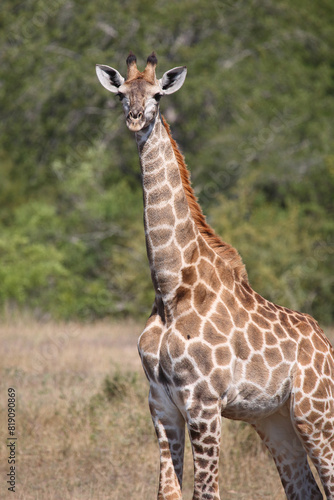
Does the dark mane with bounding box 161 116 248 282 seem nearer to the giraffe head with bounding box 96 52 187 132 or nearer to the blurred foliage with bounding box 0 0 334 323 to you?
the giraffe head with bounding box 96 52 187 132

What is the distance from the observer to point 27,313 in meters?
15.9

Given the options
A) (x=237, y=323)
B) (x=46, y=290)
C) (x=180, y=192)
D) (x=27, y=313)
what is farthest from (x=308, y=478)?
(x=46, y=290)

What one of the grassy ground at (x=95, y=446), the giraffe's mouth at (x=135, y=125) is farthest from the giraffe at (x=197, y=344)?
the grassy ground at (x=95, y=446)

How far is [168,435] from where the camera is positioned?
14.6 feet

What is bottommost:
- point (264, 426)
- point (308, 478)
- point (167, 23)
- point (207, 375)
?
point (308, 478)

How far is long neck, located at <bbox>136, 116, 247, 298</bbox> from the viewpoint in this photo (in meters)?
4.51

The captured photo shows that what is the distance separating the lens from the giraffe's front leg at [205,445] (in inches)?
167

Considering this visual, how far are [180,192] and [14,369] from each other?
235 inches

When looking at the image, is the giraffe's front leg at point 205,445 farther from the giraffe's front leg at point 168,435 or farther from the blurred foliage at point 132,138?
the blurred foliage at point 132,138

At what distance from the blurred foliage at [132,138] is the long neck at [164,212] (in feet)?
37.1

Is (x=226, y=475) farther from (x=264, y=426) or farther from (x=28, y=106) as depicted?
(x=28, y=106)

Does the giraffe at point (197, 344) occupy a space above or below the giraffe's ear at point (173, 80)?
below

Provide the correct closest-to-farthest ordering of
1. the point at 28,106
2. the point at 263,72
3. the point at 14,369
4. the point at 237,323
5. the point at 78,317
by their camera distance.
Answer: the point at 237,323 < the point at 14,369 < the point at 78,317 < the point at 28,106 < the point at 263,72

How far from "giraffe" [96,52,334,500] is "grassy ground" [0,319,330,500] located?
171 cm
